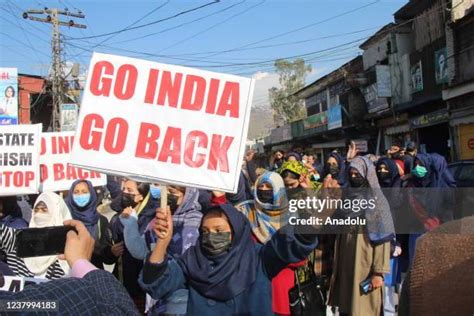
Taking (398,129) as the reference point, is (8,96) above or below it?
above

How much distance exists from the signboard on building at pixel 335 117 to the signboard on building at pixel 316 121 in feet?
3.48

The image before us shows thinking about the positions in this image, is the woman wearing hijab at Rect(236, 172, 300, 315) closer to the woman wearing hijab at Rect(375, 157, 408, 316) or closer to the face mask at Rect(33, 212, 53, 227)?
the woman wearing hijab at Rect(375, 157, 408, 316)

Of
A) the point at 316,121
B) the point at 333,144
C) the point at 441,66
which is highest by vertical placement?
the point at 316,121

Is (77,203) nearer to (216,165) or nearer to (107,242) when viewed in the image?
(107,242)

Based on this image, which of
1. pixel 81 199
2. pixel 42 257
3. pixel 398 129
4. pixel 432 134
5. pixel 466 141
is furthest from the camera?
pixel 398 129

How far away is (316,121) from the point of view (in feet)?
107

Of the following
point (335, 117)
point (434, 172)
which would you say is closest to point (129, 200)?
point (434, 172)

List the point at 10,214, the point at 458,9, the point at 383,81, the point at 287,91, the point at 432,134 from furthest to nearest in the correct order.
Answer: the point at 287,91, the point at 383,81, the point at 432,134, the point at 458,9, the point at 10,214

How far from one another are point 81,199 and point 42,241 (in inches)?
95.9

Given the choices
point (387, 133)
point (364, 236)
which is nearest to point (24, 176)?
point (364, 236)

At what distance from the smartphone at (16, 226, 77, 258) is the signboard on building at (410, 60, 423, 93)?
19.2 metres

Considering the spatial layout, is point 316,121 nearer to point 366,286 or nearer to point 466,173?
point 466,173

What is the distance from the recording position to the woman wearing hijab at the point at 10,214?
13.8 feet

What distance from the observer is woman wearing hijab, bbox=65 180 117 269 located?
4.24 meters
